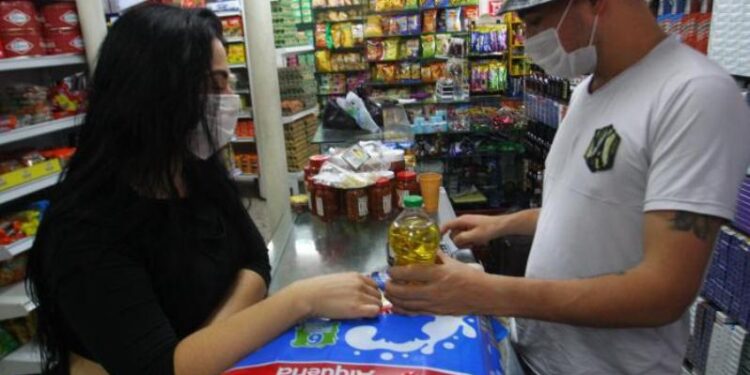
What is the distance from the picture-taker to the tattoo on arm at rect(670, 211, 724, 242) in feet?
3.02

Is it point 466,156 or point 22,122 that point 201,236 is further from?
point 466,156

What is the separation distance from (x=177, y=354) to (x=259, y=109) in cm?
414

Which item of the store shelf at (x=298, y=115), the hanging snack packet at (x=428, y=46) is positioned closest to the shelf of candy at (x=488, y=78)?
the hanging snack packet at (x=428, y=46)

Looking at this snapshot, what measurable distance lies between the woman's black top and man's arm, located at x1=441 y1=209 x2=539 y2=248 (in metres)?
0.80

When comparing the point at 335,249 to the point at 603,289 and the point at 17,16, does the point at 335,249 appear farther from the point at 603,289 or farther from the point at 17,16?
the point at 17,16

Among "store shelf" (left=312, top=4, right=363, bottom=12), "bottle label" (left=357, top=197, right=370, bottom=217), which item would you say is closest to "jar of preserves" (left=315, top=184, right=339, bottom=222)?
"bottle label" (left=357, top=197, right=370, bottom=217)

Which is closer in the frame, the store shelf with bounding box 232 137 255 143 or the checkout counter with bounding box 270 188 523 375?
the checkout counter with bounding box 270 188 523 375

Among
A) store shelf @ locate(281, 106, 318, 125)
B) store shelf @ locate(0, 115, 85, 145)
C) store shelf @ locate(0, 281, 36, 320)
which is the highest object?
store shelf @ locate(0, 115, 85, 145)

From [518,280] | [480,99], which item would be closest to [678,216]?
[518,280]

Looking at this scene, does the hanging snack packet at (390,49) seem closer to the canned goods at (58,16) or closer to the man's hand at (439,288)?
the canned goods at (58,16)

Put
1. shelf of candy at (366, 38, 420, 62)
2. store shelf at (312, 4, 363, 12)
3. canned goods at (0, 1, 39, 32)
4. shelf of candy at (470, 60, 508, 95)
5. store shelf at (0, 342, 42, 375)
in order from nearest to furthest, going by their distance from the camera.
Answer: canned goods at (0, 1, 39, 32) < store shelf at (0, 342, 42, 375) < shelf of candy at (470, 60, 508, 95) < shelf of candy at (366, 38, 420, 62) < store shelf at (312, 4, 363, 12)

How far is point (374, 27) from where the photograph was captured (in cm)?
632

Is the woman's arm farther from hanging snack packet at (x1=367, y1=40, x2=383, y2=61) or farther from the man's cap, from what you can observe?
hanging snack packet at (x1=367, y1=40, x2=383, y2=61)

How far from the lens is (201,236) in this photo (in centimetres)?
125
